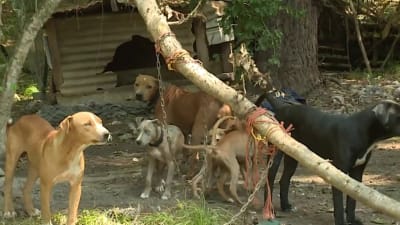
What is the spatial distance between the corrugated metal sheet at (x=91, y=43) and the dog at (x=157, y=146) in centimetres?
606

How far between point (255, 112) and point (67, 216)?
2.19m

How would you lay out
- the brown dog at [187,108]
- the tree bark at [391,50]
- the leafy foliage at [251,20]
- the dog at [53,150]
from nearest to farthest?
1. the dog at [53,150]
2. the leafy foliage at [251,20]
3. the brown dog at [187,108]
4. the tree bark at [391,50]

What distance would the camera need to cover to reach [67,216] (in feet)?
22.4

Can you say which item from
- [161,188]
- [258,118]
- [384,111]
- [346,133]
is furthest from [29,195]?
[384,111]

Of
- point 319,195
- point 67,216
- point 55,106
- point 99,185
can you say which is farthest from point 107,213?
point 55,106

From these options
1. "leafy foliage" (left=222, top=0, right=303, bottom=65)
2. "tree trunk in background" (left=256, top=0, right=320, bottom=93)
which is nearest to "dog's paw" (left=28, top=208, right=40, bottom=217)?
"leafy foliage" (left=222, top=0, right=303, bottom=65)

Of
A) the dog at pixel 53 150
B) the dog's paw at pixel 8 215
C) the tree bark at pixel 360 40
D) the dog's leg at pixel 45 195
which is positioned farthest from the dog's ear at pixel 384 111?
the tree bark at pixel 360 40

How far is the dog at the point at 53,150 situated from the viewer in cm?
634

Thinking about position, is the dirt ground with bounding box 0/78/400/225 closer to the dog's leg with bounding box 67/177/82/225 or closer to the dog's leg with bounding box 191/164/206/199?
the dog's leg with bounding box 191/164/206/199

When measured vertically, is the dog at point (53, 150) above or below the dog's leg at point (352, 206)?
above

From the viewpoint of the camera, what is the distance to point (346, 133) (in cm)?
665

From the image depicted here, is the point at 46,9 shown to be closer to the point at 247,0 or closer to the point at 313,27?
Answer: the point at 247,0

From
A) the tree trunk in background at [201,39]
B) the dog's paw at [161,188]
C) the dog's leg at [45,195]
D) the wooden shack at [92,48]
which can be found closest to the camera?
the dog's leg at [45,195]

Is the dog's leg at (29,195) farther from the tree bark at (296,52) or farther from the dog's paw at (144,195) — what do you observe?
the tree bark at (296,52)
